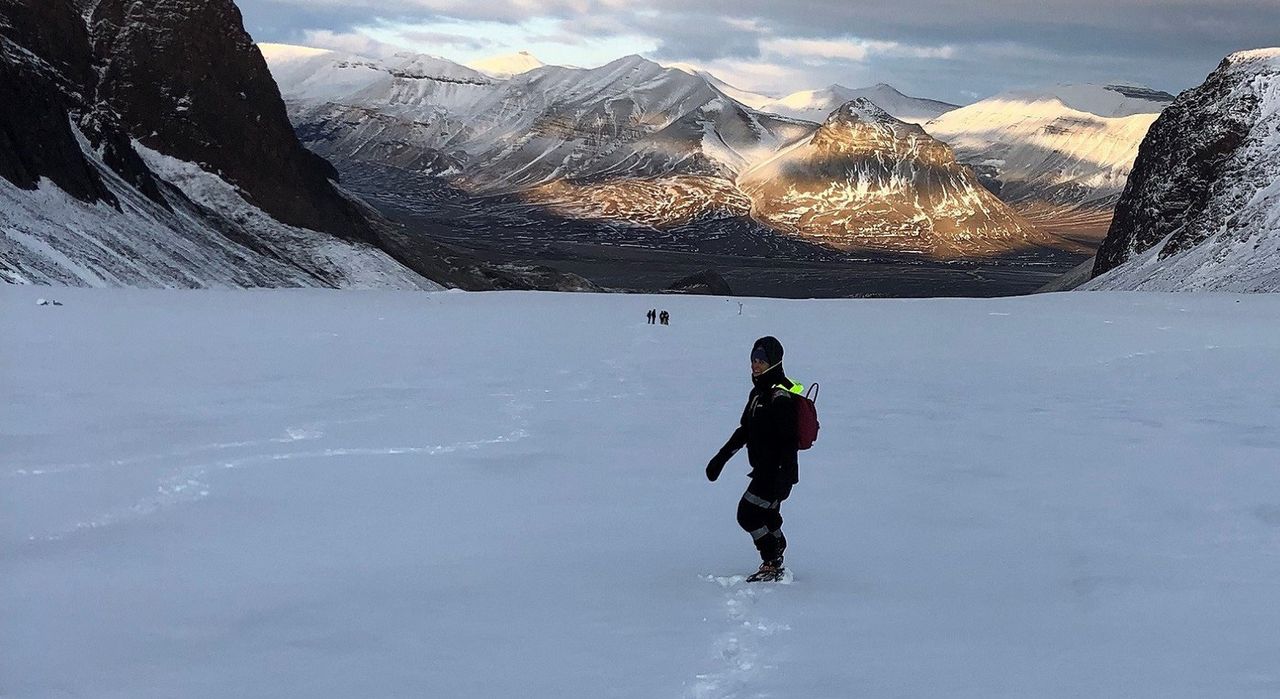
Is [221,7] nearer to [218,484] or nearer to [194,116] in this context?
[194,116]

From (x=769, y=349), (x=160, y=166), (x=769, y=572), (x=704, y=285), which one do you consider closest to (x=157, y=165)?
(x=160, y=166)

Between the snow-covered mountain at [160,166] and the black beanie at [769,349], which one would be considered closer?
the black beanie at [769,349]

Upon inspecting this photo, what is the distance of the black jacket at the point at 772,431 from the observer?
8820mm

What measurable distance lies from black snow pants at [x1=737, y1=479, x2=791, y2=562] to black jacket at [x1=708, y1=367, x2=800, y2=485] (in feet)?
0.21

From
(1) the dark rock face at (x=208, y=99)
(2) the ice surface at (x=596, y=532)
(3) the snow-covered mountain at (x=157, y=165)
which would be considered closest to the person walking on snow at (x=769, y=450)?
(2) the ice surface at (x=596, y=532)

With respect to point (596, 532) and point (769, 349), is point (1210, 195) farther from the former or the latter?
point (769, 349)

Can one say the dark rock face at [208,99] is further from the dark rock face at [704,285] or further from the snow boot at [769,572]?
the snow boot at [769,572]

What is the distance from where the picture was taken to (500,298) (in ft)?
151

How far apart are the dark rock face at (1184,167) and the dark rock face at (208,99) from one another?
9556cm

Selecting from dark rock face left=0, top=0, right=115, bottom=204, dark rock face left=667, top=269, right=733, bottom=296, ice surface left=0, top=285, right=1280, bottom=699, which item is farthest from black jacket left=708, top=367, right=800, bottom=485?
dark rock face left=667, top=269, right=733, bottom=296

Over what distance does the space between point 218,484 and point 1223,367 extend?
20.3 m

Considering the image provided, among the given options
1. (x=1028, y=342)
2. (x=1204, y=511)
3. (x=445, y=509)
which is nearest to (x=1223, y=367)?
(x=1028, y=342)

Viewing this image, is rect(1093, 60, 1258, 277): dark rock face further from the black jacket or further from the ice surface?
the black jacket

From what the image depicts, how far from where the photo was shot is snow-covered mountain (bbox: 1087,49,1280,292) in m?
128
